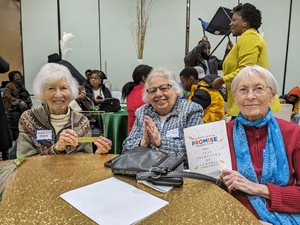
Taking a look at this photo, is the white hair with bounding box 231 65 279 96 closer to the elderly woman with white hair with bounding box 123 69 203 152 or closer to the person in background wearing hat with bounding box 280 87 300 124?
the elderly woman with white hair with bounding box 123 69 203 152

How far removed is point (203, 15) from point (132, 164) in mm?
5121

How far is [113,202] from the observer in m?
0.86

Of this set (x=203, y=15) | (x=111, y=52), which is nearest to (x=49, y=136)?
(x=111, y=52)

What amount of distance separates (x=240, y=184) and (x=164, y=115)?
81 centimetres

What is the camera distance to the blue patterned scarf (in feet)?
3.76

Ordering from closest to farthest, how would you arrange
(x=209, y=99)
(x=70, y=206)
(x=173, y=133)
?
(x=70, y=206) < (x=173, y=133) < (x=209, y=99)

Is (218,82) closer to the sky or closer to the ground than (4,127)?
closer to the sky

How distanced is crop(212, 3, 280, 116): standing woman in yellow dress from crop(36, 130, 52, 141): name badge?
1.43m

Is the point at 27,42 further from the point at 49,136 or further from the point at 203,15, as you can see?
the point at 49,136

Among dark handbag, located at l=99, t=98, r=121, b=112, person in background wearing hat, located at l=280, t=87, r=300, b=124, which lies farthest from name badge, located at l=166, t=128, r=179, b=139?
person in background wearing hat, located at l=280, t=87, r=300, b=124

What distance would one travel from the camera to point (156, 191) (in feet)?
3.11

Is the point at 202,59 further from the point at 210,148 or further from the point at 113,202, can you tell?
the point at 113,202

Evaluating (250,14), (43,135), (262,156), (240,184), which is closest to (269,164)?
(262,156)

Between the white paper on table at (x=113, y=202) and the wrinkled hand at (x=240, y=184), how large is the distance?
0.38m
